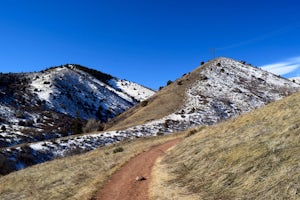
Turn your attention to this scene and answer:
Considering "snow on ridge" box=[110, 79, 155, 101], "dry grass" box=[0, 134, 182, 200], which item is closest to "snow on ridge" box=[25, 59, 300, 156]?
"dry grass" box=[0, 134, 182, 200]

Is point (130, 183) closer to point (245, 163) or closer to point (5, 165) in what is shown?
point (245, 163)

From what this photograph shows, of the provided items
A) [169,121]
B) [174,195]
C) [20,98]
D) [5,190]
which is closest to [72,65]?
[20,98]

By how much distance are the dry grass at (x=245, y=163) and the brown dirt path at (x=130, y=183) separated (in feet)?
2.11

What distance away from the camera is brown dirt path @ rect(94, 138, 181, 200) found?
16312 mm

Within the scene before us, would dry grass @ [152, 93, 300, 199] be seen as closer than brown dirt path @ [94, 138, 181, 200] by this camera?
Yes

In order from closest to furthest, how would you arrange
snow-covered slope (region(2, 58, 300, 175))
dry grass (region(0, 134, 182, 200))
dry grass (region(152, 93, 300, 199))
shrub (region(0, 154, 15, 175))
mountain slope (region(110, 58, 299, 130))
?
dry grass (region(152, 93, 300, 199))
dry grass (region(0, 134, 182, 200))
shrub (region(0, 154, 15, 175))
snow-covered slope (region(2, 58, 300, 175))
mountain slope (region(110, 58, 299, 130))

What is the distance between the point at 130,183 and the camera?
18172mm

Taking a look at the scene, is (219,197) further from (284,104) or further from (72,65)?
(72,65)

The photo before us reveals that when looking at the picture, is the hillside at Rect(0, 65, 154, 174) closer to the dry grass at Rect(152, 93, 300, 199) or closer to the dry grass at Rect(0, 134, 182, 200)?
the dry grass at Rect(0, 134, 182, 200)

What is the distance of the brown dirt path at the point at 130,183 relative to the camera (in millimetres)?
16312

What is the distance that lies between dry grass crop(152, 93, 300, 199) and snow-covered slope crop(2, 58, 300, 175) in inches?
1007

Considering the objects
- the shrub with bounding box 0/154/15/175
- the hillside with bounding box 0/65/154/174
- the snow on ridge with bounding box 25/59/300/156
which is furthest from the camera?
the hillside with bounding box 0/65/154/174

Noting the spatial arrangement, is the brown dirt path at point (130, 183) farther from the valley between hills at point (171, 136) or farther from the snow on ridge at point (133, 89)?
the snow on ridge at point (133, 89)

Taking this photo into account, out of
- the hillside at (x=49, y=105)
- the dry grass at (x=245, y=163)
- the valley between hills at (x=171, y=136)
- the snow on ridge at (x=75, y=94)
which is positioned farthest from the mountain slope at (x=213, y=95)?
the snow on ridge at (x=75, y=94)
